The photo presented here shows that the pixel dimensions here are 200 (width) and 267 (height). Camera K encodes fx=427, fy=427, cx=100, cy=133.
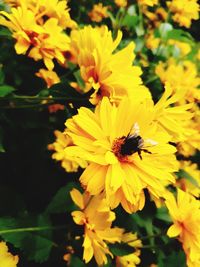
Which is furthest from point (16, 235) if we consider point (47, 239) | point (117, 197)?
point (117, 197)

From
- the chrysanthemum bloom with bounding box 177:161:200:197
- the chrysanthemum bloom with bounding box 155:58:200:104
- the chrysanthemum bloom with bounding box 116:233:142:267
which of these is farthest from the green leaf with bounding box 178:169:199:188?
the chrysanthemum bloom with bounding box 116:233:142:267

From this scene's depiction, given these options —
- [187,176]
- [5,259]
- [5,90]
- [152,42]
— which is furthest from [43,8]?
[152,42]

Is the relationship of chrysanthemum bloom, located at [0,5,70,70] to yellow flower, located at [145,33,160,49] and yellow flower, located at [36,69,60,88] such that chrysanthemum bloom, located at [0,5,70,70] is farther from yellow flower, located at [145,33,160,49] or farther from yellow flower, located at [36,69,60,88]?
yellow flower, located at [145,33,160,49]

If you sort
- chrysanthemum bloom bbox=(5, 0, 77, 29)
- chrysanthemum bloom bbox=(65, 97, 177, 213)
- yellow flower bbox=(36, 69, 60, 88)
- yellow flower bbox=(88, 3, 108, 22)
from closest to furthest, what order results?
chrysanthemum bloom bbox=(65, 97, 177, 213) < chrysanthemum bloom bbox=(5, 0, 77, 29) < yellow flower bbox=(36, 69, 60, 88) < yellow flower bbox=(88, 3, 108, 22)

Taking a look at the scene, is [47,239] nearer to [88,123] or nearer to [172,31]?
[88,123]

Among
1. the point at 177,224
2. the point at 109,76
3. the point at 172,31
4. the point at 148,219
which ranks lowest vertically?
the point at 148,219

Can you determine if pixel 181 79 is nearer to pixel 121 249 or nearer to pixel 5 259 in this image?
pixel 121 249

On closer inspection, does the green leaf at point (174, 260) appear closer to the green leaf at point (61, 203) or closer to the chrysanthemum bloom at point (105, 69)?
the green leaf at point (61, 203)
